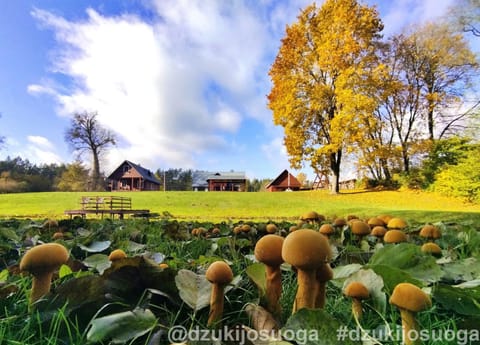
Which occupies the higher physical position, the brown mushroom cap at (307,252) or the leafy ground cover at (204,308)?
the brown mushroom cap at (307,252)

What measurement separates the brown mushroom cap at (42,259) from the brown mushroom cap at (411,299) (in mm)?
659

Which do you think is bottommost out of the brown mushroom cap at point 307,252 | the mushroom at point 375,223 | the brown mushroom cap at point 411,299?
the brown mushroom cap at point 411,299

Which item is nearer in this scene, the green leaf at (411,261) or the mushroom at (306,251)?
the mushroom at (306,251)

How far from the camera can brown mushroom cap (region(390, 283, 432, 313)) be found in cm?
49

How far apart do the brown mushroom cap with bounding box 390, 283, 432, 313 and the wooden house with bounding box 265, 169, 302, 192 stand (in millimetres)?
42893

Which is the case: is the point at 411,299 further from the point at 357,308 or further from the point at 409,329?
the point at 357,308

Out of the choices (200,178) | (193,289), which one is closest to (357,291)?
(193,289)

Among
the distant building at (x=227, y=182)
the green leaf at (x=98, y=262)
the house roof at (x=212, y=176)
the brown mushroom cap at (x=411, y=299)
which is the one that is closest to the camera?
the brown mushroom cap at (x=411, y=299)

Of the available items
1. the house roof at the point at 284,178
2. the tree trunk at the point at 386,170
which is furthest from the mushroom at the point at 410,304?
the house roof at the point at 284,178

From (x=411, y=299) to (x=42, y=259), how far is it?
2.33ft

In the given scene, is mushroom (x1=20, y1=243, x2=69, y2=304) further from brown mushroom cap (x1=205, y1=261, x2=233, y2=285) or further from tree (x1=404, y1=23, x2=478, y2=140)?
tree (x1=404, y1=23, x2=478, y2=140)

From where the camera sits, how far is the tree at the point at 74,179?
43.7 meters

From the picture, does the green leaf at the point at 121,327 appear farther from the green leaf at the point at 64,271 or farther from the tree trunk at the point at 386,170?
the tree trunk at the point at 386,170

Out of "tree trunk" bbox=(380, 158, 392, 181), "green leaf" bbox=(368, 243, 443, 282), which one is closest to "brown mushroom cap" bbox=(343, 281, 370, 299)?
"green leaf" bbox=(368, 243, 443, 282)
